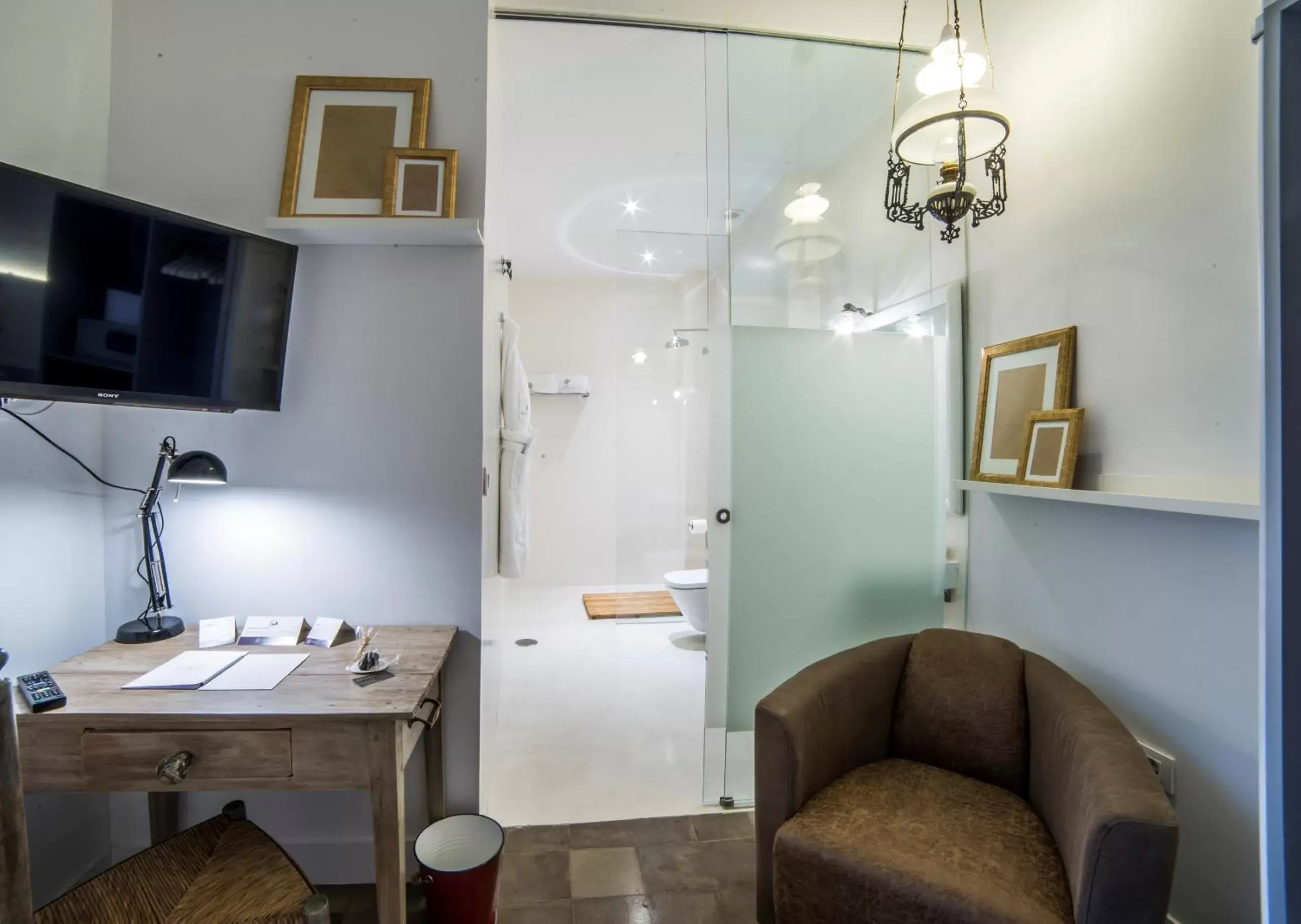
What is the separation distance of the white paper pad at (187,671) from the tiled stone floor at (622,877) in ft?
2.59

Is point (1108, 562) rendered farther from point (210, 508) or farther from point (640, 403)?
point (640, 403)

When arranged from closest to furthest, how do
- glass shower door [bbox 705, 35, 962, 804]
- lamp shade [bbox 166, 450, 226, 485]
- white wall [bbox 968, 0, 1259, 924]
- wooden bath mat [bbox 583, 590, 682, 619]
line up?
1. white wall [bbox 968, 0, 1259, 924]
2. lamp shade [bbox 166, 450, 226, 485]
3. glass shower door [bbox 705, 35, 962, 804]
4. wooden bath mat [bbox 583, 590, 682, 619]

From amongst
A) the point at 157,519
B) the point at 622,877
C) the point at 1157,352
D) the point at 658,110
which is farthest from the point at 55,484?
the point at 1157,352

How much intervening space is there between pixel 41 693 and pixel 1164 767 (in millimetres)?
2607

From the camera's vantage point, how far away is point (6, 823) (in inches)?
22.3

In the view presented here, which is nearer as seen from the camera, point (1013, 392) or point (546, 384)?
point (1013, 392)

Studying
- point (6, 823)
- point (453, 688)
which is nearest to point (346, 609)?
point (453, 688)

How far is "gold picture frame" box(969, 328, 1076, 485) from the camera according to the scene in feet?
5.74

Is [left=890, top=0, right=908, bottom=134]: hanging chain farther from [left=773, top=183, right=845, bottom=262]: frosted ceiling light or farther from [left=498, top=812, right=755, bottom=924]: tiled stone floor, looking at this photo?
[left=498, top=812, right=755, bottom=924]: tiled stone floor

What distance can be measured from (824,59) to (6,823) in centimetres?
280

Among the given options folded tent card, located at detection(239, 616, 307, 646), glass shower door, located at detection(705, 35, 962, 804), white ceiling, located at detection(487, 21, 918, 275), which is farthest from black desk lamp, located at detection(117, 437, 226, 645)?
glass shower door, located at detection(705, 35, 962, 804)

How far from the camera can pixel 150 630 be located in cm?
162

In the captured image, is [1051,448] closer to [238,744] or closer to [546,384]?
[238,744]

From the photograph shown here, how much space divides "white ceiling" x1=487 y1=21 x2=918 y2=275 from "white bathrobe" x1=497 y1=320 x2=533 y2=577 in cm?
62
